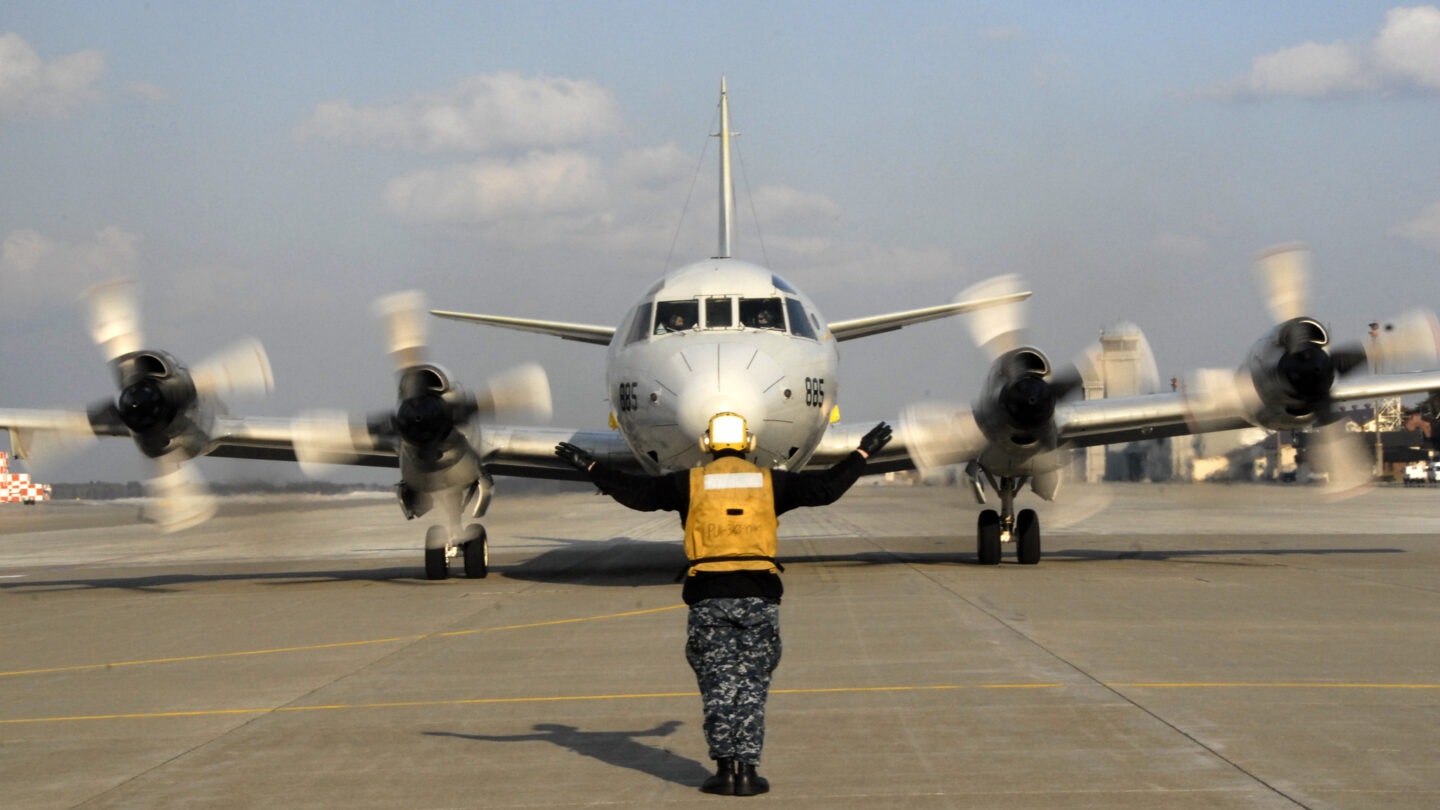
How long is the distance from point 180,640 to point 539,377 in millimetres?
7193

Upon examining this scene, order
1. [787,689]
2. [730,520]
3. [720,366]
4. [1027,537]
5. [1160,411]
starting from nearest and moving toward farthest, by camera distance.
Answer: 1. [730,520]
2. [787,689]
3. [720,366]
4. [1160,411]
5. [1027,537]

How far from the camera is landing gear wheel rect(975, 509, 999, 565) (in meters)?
20.8

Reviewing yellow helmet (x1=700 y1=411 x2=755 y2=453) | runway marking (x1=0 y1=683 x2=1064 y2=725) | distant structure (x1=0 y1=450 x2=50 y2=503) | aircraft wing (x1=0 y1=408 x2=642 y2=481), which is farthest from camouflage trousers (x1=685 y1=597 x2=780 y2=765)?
distant structure (x1=0 y1=450 x2=50 y2=503)

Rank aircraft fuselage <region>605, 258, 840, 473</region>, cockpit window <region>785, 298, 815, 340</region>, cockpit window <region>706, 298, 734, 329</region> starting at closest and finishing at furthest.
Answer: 1. aircraft fuselage <region>605, 258, 840, 473</region>
2. cockpit window <region>706, 298, 734, 329</region>
3. cockpit window <region>785, 298, 815, 340</region>


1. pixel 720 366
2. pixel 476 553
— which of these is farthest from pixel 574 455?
pixel 476 553

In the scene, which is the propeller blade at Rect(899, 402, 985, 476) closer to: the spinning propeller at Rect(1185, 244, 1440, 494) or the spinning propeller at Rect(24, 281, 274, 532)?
the spinning propeller at Rect(1185, 244, 1440, 494)

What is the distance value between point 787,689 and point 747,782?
9.84 feet

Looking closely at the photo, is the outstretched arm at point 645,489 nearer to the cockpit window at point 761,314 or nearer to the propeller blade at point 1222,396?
the cockpit window at point 761,314

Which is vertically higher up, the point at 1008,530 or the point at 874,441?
the point at 874,441

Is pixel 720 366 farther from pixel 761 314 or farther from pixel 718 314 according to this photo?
pixel 761 314

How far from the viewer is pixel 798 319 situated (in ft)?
55.7

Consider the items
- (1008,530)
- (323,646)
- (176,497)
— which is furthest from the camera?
(1008,530)

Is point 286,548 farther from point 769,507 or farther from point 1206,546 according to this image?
point 769,507

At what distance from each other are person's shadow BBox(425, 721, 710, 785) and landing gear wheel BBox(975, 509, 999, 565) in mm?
13309
